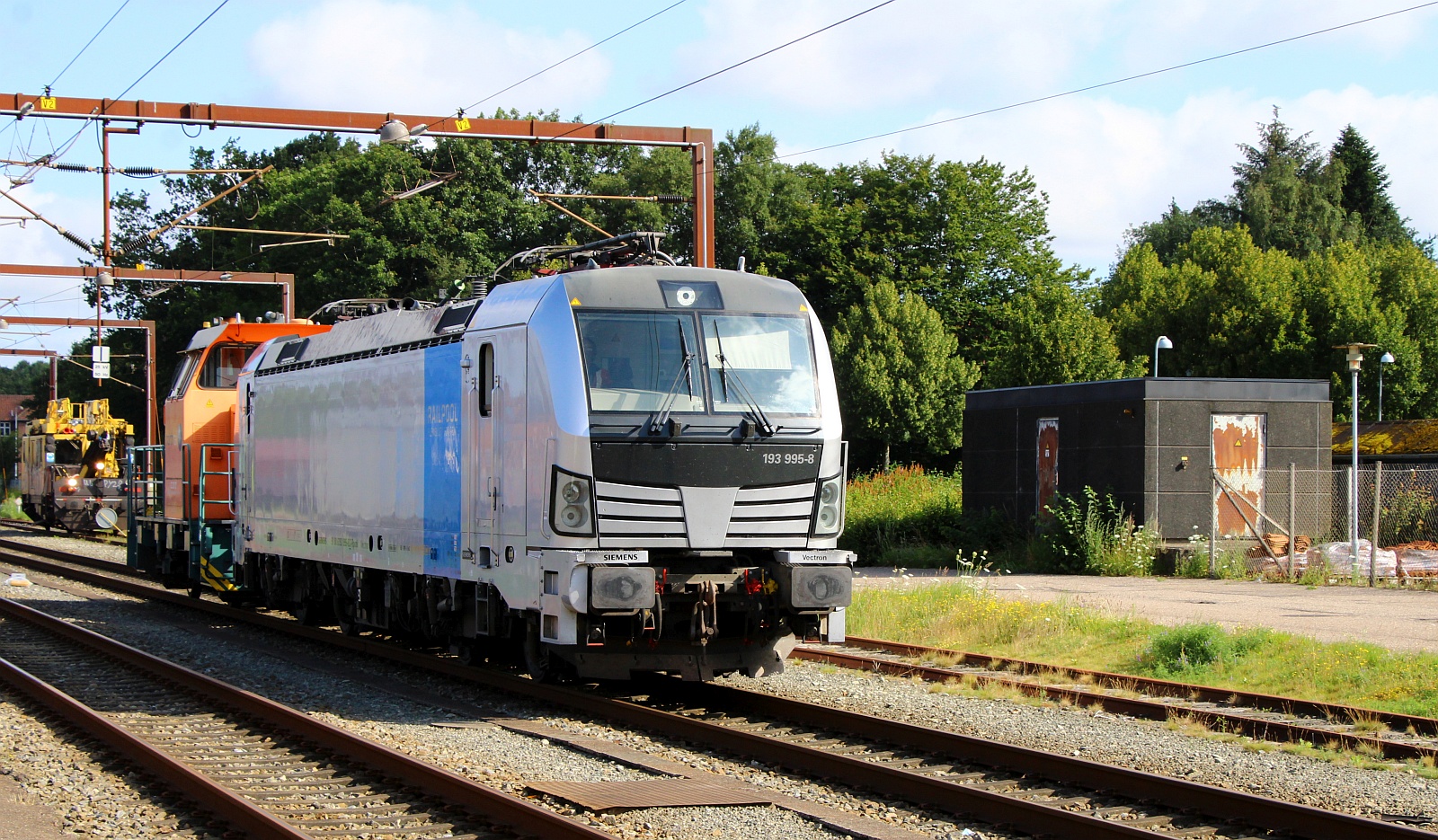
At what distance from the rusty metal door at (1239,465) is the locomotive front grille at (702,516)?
14857mm

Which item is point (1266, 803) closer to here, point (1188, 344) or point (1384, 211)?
point (1188, 344)

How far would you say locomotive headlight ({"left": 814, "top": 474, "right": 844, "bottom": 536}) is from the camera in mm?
11297

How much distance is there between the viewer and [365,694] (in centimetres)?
1259

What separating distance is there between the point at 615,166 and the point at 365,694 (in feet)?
185

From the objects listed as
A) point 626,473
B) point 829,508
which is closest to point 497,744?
point 626,473

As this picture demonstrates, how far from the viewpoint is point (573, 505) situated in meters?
10.5

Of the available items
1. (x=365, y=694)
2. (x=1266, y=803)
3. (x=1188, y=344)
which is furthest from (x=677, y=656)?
(x=1188, y=344)

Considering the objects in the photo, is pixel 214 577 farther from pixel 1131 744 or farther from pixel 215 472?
pixel 1131 744

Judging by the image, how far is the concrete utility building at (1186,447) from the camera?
23734 mm

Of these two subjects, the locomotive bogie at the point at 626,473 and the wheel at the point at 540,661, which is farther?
the wheel at the point at 540,661

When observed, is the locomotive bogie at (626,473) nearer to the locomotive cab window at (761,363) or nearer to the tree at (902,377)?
the locomotive cab window at (761,363)

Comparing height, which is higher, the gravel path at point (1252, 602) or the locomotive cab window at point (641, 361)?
the locomotive cab window at point (641, 361)

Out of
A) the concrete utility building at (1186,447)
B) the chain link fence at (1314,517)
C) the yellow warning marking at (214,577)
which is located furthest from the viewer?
the concrete utility building at (1186,447)

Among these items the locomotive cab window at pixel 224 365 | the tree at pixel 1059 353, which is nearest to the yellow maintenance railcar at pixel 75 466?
the locomotive cab window at pixel 224 365
